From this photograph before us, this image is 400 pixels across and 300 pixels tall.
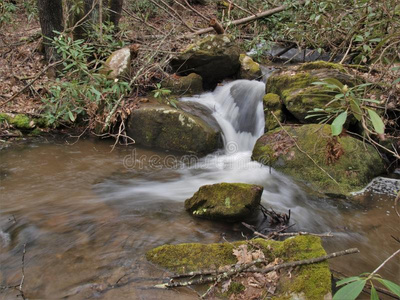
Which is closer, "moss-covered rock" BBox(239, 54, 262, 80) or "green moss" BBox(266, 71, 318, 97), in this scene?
"green moss" BBox(266, 71, 318, 97)

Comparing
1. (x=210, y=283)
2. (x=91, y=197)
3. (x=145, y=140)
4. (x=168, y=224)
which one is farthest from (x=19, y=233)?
(x=145, y=140)

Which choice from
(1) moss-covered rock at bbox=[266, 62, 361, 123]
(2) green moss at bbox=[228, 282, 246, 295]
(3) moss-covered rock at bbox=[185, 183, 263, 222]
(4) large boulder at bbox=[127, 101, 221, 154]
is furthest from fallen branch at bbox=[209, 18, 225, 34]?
(2) green moss at bbox=[228, 282, 246, 295]

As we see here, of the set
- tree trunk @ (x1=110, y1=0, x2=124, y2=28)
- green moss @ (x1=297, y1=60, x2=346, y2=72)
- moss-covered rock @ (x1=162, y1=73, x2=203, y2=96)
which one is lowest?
moss-covered rock @ (x1=162, y1=73, x2=203, y2=96)

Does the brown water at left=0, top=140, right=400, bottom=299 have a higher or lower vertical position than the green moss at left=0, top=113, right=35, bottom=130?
lower

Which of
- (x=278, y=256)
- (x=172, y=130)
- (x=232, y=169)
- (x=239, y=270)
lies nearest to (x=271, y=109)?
(x=232, y=169)

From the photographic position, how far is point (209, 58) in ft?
26.1

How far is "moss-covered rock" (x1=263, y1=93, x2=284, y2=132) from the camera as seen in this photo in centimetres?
626

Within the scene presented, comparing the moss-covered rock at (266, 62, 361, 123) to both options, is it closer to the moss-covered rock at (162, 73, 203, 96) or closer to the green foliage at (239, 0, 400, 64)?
the green foliage at (239, 0, 400, 64)

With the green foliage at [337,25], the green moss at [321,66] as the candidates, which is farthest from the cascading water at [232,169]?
the green foliage at [337,25]

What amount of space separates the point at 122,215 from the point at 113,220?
17 centimetres

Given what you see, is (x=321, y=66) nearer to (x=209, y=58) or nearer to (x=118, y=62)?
(x=209, y=58)

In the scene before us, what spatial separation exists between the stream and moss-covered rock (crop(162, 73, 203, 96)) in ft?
6.24

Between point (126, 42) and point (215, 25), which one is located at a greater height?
point (215, 25)

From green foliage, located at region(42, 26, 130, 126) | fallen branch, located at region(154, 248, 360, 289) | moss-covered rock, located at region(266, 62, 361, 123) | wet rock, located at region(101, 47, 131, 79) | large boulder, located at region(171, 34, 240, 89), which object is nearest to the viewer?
fallen branch, located at region(154, 248, 360, 289)
